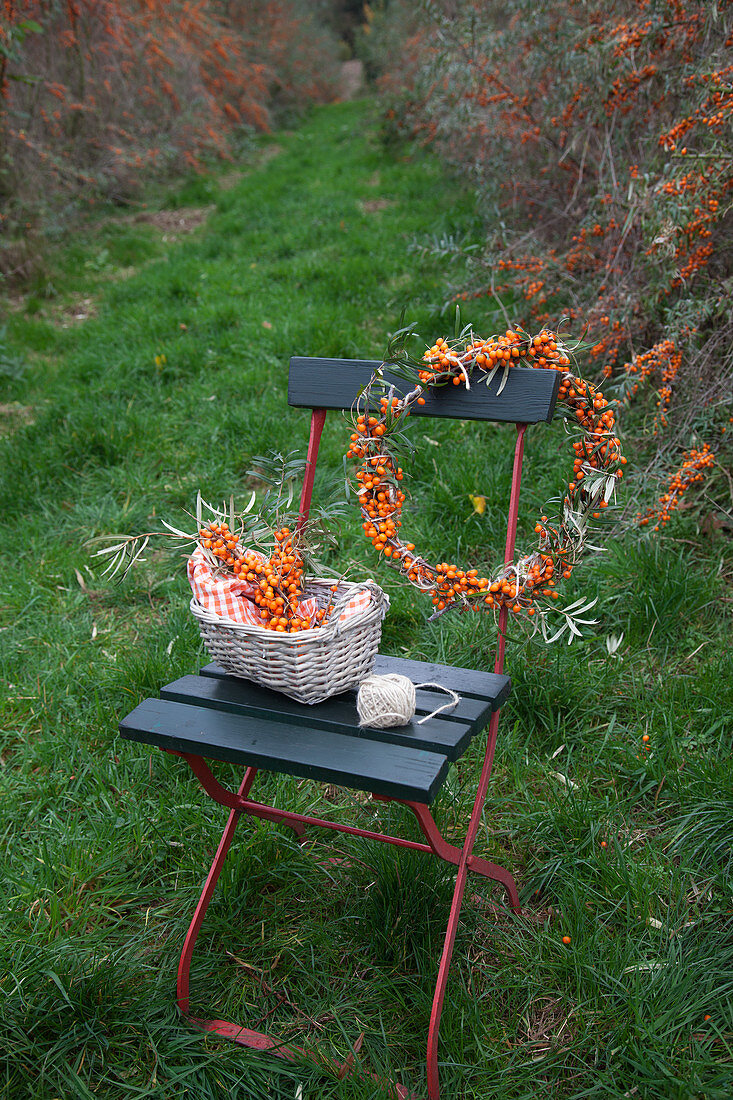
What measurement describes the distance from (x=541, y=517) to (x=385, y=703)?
54 centimetres

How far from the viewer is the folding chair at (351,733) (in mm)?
1549

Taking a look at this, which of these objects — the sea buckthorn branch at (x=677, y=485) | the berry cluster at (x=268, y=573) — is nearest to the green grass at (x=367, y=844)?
the sea buckthorn branch at (x=677, y=485)

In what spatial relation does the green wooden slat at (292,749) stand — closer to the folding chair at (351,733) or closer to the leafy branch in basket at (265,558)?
the folding chair at (351,733)

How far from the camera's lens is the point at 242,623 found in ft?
5.66

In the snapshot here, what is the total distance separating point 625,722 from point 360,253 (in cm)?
504

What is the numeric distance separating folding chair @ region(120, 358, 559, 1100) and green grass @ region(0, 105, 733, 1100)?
141mm

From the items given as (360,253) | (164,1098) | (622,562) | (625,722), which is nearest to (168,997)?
(164,1098)

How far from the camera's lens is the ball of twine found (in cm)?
164

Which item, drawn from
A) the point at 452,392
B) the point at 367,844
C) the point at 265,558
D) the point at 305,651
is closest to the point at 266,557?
the point at 265,558

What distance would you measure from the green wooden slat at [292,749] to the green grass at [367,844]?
1.86 feet

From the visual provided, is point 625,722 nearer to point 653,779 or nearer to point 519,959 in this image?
point 653,779

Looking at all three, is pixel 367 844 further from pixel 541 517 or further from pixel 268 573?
pixel 541 517

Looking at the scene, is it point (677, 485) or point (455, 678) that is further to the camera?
point (677, 485)

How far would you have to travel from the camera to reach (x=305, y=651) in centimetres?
167
